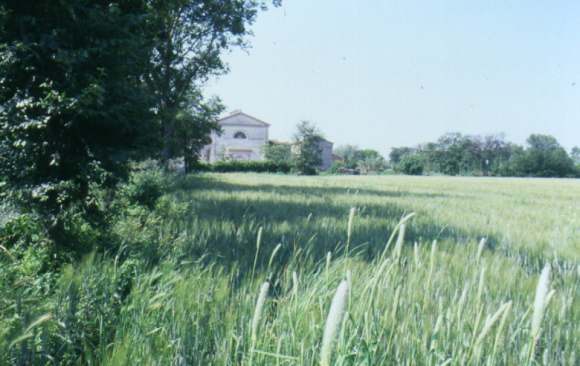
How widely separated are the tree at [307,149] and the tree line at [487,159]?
27620 mm

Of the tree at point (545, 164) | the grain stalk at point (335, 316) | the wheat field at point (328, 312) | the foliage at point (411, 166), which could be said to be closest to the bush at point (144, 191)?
the wheat field at point (328, 312)

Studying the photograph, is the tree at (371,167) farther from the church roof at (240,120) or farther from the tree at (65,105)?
the tree at (65,105)

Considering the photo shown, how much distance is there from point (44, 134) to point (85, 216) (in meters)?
0.84

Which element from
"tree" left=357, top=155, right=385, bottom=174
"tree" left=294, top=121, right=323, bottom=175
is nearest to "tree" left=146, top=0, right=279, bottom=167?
"tree" left=294, top=121, right=323, bottom=175

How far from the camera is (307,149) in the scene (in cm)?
6588

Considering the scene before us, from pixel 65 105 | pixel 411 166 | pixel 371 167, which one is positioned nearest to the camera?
pixel 65 105

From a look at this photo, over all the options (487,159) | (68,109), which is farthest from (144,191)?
(487,159)

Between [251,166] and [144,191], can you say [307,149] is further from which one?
[144,191]

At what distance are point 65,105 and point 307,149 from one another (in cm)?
6277

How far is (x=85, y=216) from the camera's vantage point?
13.3ft

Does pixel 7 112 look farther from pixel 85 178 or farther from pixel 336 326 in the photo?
pixel 336 326

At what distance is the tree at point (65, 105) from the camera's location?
11.5ft

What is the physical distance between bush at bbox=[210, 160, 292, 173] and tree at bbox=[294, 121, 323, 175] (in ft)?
6.63

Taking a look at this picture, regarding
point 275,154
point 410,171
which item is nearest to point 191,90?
point 275,154
